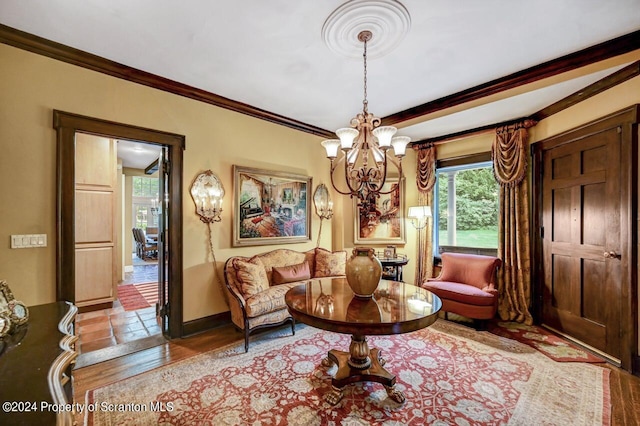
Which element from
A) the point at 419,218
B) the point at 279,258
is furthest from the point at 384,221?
the point at 279,258

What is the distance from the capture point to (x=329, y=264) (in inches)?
167

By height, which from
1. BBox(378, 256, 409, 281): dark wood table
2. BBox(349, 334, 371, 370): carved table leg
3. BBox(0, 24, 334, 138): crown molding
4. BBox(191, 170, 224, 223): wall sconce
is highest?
BBox(0, 24, 334, 138): crown molding

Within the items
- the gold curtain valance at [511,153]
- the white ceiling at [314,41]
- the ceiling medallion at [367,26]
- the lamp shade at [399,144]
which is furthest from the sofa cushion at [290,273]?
the gold curtain valance at [511,153]

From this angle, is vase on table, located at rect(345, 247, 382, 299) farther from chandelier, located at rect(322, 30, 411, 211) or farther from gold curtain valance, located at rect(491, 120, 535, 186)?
gold curtain valance, located at rect(491, 120, 535, 186)

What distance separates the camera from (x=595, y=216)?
3.01m

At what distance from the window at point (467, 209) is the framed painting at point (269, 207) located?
2.42m

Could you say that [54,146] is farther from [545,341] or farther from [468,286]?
[545,341]

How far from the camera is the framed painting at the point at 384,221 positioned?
194 inches

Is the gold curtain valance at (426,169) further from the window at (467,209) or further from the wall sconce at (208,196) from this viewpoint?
the wall sconce at (208,196)

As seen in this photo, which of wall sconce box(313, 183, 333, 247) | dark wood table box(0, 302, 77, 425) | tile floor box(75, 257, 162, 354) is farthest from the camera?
wall sconce box(313, 183, 333, 247)

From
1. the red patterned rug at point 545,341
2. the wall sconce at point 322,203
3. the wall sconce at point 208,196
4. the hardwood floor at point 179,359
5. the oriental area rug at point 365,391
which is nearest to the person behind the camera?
the oriental area rug at point 365,391

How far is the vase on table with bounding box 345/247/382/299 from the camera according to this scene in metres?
2.30

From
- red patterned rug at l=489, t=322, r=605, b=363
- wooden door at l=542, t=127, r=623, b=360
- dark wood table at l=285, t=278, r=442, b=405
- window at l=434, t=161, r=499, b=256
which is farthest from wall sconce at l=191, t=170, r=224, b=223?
wooden door at l=542, t=127, r=623, b=360

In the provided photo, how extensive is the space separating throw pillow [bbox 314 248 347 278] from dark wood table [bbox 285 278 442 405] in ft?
4.54
